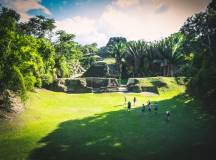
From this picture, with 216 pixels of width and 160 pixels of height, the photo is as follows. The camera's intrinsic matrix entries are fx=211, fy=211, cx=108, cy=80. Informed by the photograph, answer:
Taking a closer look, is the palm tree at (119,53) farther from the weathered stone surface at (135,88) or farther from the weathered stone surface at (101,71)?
the weathered stone surface at (135,88)

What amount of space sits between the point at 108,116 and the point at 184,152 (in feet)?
44.8

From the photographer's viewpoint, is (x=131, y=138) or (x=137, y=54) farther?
(x=137, y=54)

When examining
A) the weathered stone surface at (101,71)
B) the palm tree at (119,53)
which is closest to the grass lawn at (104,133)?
the weathered stone surface at (101,71)

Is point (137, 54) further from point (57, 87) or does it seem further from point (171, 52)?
point (57, 87)

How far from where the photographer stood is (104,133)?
21656 millimetres

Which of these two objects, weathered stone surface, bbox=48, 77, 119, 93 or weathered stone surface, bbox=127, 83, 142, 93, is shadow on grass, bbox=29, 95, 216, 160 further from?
weathered stone surface, bbox=127, 83, 142, 93

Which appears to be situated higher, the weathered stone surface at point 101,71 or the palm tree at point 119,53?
the palm tree at point 119,53

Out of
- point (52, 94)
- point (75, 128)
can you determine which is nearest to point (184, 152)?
point (75, 128)

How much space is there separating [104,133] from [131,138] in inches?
122

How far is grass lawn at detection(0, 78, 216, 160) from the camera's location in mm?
16703

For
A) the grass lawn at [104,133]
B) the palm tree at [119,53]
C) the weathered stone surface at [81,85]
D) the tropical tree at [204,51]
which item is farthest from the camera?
the palm tree at [119,53]

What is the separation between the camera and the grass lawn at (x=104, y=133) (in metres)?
16.7

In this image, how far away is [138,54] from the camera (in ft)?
229

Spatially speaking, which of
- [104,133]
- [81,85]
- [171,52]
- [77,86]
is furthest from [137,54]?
[104,133]
